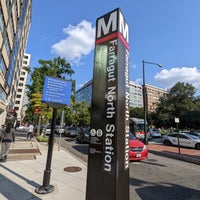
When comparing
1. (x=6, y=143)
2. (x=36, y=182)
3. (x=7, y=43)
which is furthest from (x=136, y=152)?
(x=7, y=43)

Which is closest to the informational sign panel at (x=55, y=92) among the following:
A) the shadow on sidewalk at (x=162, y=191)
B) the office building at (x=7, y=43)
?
the shadow on sidewalk at (x=162, y=191)

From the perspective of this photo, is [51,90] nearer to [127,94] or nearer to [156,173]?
[127,94]

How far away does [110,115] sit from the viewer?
288 cm

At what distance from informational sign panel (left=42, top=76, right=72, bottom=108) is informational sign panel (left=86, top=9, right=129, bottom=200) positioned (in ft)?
7.11

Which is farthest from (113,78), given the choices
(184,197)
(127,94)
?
(184,197)

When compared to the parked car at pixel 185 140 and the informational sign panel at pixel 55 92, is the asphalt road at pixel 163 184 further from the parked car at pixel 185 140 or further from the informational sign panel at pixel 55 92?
the parked car at pixel 185 140

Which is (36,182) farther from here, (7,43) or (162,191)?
(7,43)

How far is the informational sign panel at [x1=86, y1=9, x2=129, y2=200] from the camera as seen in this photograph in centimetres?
272

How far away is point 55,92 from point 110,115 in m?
2.76

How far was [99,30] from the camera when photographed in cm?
345

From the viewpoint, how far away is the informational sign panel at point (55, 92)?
4.84 m

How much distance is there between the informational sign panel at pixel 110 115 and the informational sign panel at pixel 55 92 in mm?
2166

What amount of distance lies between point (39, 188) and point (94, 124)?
9.41 ft

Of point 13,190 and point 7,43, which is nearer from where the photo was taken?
point 13,190
